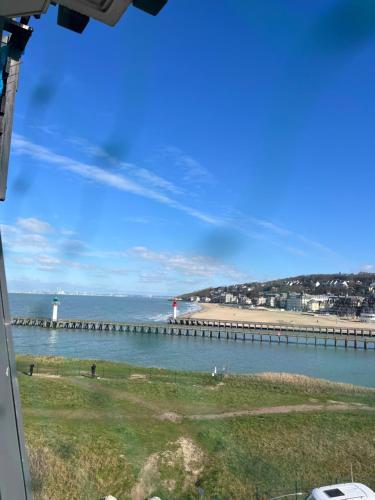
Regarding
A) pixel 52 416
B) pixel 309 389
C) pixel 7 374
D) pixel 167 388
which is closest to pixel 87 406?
pixel 52 416

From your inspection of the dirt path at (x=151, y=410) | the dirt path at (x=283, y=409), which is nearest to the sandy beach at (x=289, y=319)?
the dirt path at (x=283, y=409)

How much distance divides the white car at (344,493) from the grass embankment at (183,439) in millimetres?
3482

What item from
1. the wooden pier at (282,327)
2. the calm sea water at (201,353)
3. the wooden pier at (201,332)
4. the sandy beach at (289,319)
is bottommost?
the calm sea water at (201,353)

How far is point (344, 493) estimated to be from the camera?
9406 mm

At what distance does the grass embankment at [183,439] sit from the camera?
13.4m

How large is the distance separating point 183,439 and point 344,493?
8606 millimetres

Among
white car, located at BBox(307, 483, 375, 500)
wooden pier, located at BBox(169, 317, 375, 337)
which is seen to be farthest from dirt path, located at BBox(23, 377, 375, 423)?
wooden pier, located at BBox(169, 317, 375, 337)

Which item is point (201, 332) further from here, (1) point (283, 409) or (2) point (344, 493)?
(2) point (344, 493)

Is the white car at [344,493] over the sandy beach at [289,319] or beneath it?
beneath

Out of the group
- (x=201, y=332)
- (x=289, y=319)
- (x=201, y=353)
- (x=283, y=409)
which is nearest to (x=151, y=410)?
(x=283, y=409)

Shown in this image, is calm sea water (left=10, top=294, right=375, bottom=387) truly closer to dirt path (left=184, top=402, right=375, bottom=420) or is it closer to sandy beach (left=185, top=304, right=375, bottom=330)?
dirt path (left=184, top=402, right=375, bottom=420)

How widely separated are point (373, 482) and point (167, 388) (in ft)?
46.6

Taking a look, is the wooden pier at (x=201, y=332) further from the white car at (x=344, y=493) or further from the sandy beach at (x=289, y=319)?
the white car at (x=344, y=493)

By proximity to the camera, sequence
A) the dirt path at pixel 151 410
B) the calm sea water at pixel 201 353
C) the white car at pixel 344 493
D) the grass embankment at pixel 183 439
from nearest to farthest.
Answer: the white car at pixel 344 493 → the grass embankment at pixel 183 439 → the dirt path at pixel 151 410 → the calm sea water at pixel 201 353
